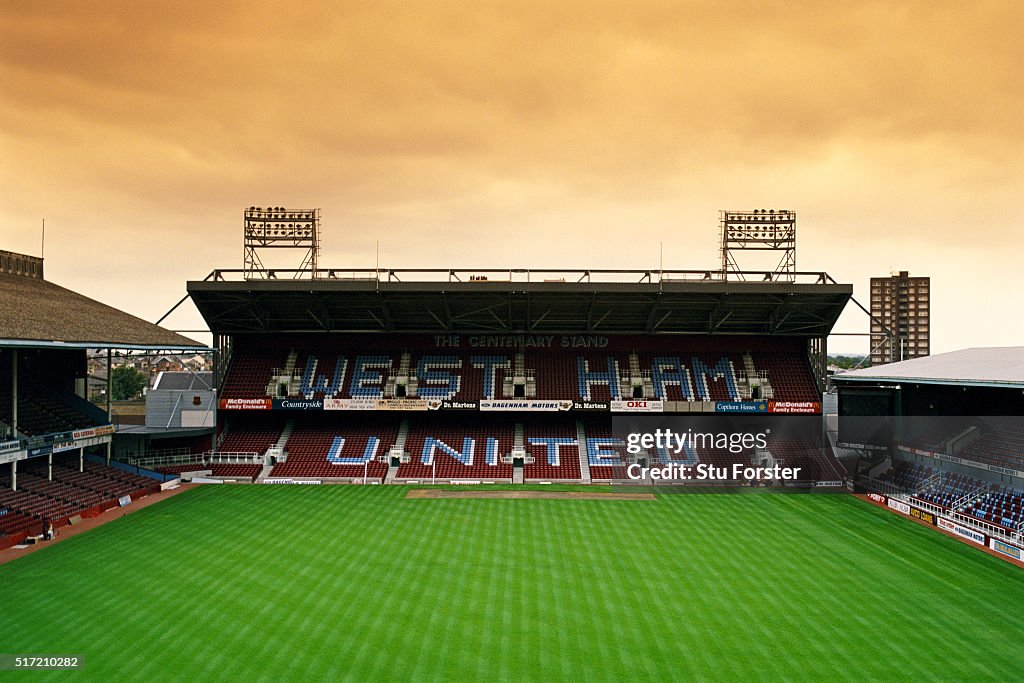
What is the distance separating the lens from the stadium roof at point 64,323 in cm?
3338

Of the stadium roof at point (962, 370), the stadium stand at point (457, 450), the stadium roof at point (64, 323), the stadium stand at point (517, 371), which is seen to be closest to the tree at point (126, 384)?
the stadium stand at point (517, 371)

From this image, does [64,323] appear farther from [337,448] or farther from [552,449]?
[552,449]

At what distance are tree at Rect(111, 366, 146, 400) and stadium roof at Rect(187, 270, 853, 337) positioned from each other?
65191 millimetres

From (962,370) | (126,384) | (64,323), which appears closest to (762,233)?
(962,370)

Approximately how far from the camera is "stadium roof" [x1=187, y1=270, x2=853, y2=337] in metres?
48.2

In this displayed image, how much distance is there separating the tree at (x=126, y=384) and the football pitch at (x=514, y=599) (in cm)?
8284

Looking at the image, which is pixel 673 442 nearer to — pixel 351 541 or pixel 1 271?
pixel 351 541

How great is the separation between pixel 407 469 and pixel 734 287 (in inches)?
1134

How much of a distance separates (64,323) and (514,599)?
32.4 metres

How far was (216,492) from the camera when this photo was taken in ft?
139

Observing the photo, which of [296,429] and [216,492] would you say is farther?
[296,429]

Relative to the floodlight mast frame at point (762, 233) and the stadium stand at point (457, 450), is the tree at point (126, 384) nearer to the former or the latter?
the stadium stand at point (457, 450)

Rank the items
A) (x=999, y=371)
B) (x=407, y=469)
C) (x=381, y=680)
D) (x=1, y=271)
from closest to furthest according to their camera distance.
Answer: (x=381, y=680)
(x=999, y=371)
(x=1, y=271)
(x=407, y=469)

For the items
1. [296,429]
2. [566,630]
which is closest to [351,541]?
[566,630]
